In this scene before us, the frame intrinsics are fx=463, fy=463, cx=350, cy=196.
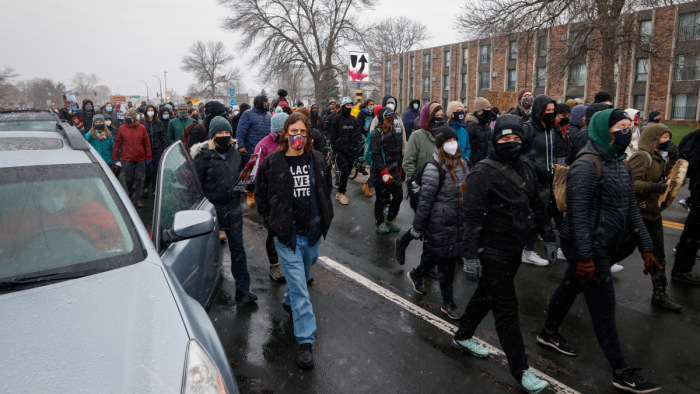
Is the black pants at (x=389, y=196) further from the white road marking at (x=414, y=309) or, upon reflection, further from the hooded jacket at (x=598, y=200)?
the hooded jacket at (x=598, y=200)

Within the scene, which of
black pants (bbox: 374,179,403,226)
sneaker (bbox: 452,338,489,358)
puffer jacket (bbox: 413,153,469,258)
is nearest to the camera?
sneaker (bbox: 452,338,489,358)

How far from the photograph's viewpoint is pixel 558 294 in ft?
12.9

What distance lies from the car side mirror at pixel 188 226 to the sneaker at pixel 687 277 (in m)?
5.46

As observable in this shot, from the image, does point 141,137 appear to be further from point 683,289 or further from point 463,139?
point 683,289

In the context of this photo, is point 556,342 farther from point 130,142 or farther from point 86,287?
point 130,142

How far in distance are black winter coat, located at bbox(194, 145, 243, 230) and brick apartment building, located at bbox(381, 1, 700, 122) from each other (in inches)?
446

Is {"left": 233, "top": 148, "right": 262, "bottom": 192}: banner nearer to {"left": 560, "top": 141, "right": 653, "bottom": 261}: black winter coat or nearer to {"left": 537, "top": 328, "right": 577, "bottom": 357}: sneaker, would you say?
{"left": 560, "top": 141, "right": 653, "bottom": 261}: black winter coat

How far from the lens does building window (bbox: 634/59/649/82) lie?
38031 mm

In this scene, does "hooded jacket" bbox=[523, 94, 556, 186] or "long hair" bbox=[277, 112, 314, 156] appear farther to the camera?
"hooded jacket" bbox=[523, 94, 556, 186]

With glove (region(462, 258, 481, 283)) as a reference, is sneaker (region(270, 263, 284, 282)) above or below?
below

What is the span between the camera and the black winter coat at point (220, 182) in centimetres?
475

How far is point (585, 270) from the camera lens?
134 inches

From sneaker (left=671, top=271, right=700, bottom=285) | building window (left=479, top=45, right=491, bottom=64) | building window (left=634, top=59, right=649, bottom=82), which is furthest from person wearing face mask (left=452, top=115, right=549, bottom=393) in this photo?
building window (left=479, top=45, right=491, bottom=64)

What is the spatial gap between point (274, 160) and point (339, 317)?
1748 mm
